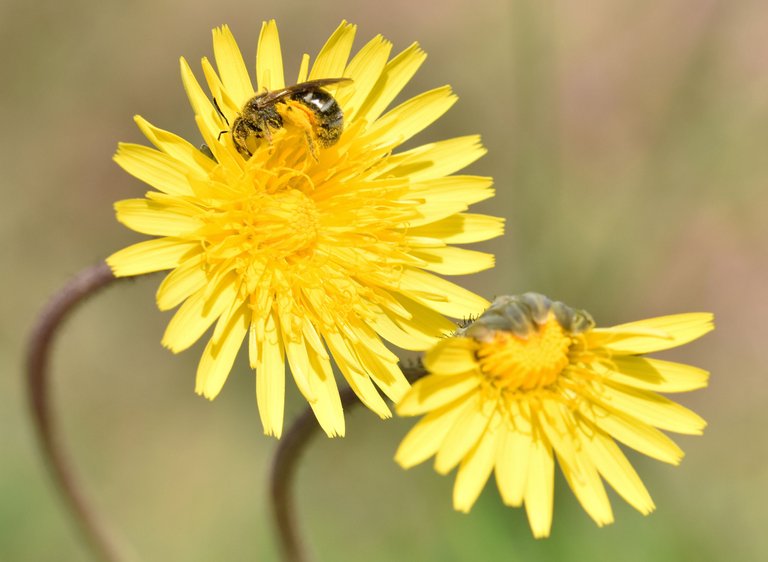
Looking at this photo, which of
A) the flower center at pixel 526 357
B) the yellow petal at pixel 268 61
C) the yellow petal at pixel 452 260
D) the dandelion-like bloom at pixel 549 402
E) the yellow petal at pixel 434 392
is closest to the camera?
the yellow petal at pixel 434 392

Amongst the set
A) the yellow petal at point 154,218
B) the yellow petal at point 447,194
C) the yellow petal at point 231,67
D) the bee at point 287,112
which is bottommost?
the yellow petal at point 447,194

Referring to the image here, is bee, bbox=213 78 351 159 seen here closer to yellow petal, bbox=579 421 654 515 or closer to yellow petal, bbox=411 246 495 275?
yellow petal, bbox=411 246 495 275

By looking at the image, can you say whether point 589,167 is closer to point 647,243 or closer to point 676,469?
point 647,243

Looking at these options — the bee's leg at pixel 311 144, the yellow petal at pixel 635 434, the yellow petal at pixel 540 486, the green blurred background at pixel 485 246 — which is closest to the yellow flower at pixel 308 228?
the bee's leg at pixel 311 144

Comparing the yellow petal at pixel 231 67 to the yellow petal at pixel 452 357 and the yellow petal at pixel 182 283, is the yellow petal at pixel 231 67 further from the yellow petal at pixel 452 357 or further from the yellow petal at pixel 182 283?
the yellow petal at pixel 452 357

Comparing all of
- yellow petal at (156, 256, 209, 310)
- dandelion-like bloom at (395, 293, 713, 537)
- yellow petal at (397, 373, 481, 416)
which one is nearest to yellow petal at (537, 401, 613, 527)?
dandelion-like bloom at (395, 293, 713, 537)

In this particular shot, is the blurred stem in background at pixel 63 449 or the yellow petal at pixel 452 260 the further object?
the yellow petal at pixel 452 260

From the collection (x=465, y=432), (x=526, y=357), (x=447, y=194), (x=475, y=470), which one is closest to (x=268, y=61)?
(x=447, y=194)

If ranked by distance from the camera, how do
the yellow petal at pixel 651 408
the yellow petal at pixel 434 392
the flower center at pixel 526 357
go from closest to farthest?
1. the yellow petal at pixel 434 392
2. the flower center at pixel 526 357
3. the yellow petal at pixel 651 408
